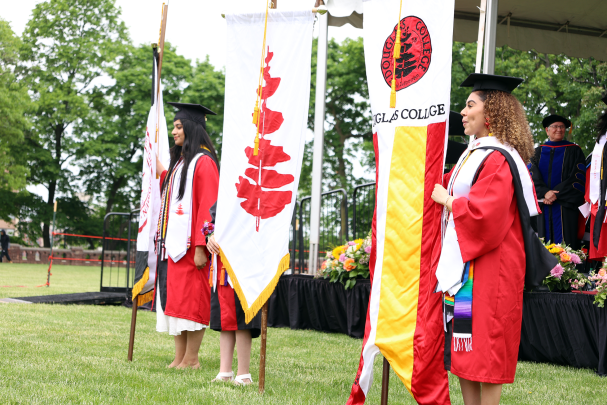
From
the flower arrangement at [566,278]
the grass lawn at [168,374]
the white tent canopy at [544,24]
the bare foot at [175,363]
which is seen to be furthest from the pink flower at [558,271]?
the white tent canopy at [544,24]

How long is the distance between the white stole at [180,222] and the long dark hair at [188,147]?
3 cm

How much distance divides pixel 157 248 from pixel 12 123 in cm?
2479

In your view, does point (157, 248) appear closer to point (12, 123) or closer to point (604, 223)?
point (604, 223)

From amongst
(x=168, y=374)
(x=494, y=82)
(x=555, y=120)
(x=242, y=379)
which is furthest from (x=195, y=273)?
(x=555, y=120)

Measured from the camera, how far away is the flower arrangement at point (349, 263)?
24.1ft

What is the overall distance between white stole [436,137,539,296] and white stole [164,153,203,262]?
2.46 m

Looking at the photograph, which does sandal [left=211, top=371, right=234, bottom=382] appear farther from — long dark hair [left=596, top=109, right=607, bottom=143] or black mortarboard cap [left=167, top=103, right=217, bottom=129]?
long dark hair [left=596, top=109, right=607, bottom=143]

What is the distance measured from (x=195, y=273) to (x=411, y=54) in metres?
2.57

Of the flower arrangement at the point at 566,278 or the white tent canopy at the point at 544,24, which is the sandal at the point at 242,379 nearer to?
A: the flower arrangement at the point at 566,278

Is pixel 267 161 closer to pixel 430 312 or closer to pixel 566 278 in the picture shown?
pixel 430 312

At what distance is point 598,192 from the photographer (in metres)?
6.62

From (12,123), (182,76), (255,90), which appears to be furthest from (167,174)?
(182,76)

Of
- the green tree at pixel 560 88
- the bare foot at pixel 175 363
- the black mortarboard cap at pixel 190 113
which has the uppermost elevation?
the green tree at pixel 560 88

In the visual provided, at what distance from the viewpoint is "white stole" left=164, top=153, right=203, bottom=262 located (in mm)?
4965
